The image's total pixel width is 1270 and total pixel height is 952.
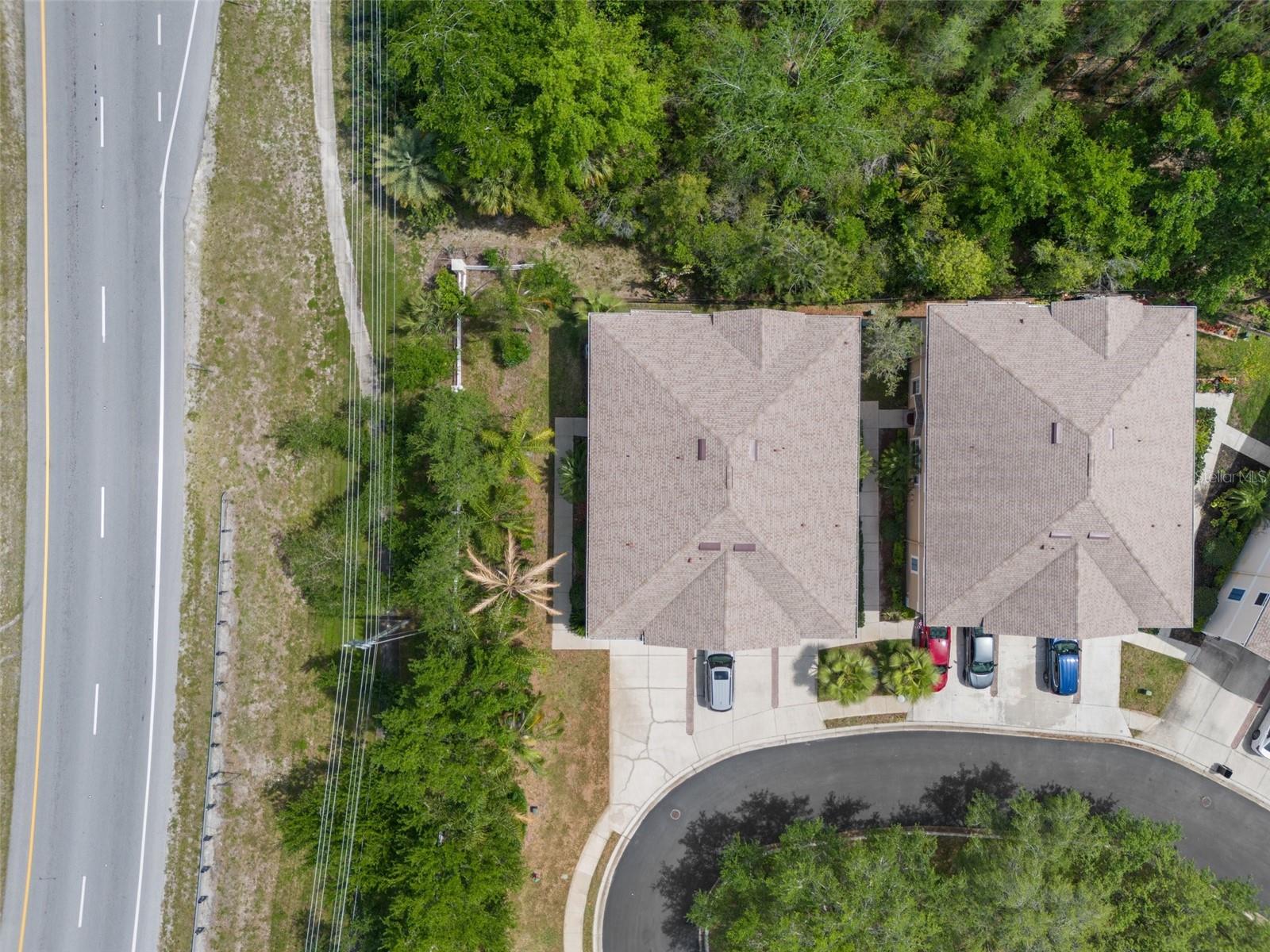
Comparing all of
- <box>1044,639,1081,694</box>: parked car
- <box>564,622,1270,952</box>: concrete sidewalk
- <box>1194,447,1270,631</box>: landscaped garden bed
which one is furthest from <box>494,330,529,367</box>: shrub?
<box>1194,447,1270,631</box>: landscaped garden bed

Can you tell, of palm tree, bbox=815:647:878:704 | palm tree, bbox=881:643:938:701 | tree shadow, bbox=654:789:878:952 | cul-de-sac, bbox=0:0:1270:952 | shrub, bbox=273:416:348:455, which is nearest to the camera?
cul-de-sac, bbox=0:0:1270:952

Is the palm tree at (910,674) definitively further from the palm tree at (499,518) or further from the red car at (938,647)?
the palm tree at (499,518)

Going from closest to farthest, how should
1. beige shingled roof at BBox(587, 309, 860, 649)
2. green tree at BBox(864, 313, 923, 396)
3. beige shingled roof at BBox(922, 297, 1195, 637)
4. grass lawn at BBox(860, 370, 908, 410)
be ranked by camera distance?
beige shingled roof at BBox(922, 297, 1195, 637), beige shingled roof at BBox(587, 309, 860, 649), green tree at BBox(864, 313, 923, 396), grass lawn at BBox(860, 370, 908, 410)

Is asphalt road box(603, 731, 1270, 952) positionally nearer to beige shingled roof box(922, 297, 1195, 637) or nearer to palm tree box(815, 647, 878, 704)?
palm tree box(815, 647, 878, 704)

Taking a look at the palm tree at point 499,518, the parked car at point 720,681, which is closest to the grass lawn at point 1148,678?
the parked car at point 720,681

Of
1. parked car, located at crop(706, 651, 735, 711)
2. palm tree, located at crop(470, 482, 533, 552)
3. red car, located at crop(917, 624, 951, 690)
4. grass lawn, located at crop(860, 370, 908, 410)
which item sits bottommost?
parked car, located at crop(706, 651, 735, 711)
